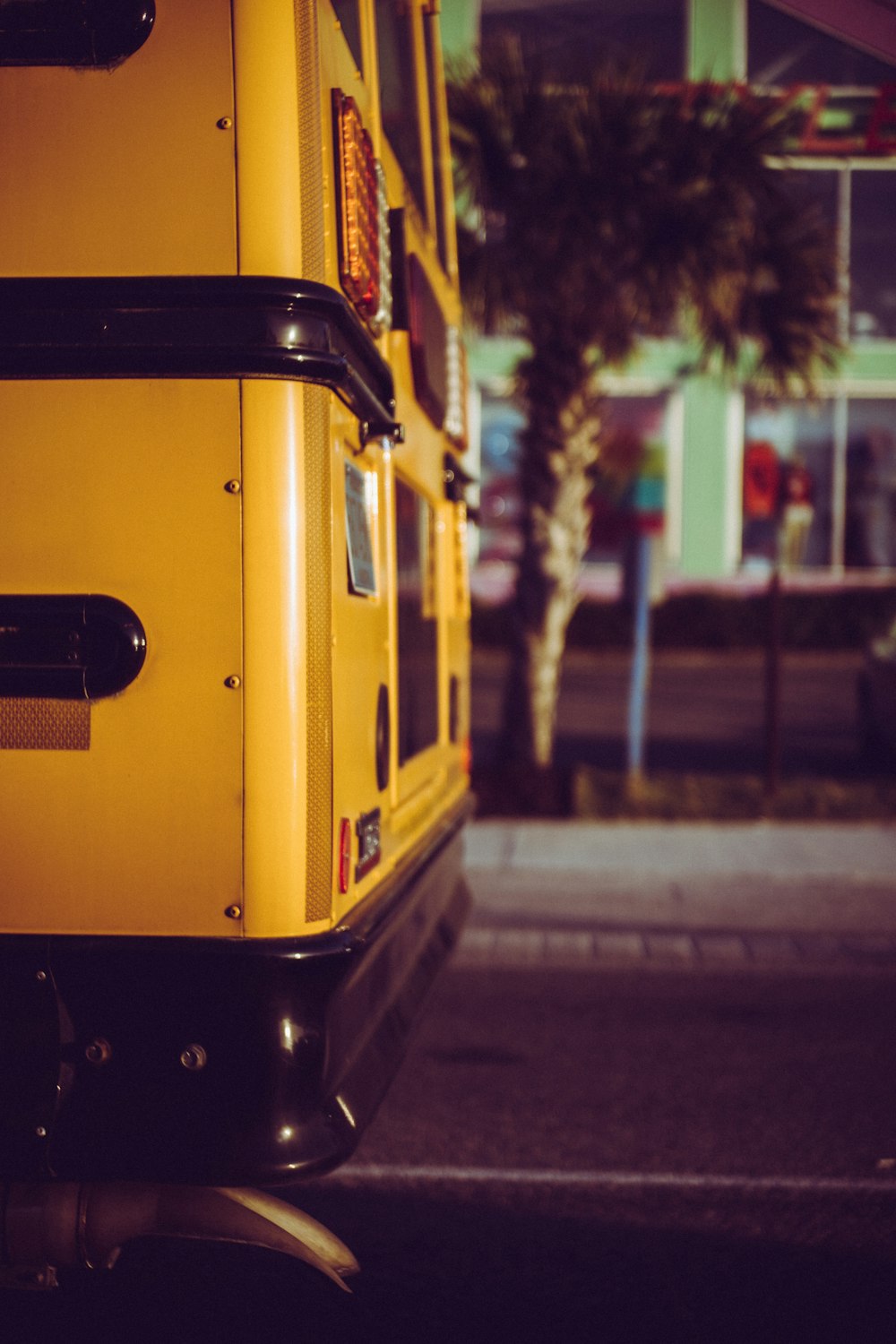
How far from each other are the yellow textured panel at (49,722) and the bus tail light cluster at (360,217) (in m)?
1.05

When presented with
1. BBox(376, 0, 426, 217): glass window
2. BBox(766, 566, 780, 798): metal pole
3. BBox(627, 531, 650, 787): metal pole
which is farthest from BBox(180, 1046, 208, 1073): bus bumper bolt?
BBox(627, 531, 650, 787): metal pole

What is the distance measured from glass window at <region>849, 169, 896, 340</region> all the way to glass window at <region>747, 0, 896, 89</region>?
466 cm

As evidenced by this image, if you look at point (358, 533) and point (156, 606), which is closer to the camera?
point (156, 606)

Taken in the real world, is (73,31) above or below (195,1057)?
above

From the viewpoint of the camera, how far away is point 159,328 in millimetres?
2633

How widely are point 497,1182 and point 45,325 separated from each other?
2.61 meters

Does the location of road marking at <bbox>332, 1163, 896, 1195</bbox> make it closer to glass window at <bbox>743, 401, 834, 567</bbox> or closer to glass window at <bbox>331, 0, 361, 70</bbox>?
glass window at <bbox>331, 0, 361, 70</bbox>

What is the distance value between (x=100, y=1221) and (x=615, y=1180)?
5.54 feet

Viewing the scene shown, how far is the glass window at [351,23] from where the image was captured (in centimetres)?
319

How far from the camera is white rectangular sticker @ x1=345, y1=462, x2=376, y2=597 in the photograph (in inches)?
119

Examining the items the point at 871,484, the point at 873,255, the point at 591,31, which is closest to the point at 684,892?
the point at 591,31

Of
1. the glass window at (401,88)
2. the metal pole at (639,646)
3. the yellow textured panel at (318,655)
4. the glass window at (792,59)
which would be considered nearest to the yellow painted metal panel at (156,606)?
the yellow textured panel at (318,655)

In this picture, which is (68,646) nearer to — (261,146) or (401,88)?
(261,146)

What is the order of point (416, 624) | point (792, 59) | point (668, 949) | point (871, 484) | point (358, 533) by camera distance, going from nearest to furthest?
point (358, 533) → point (416, 624) → point (668, 949) → point (792, 59) → point (871, 484)
